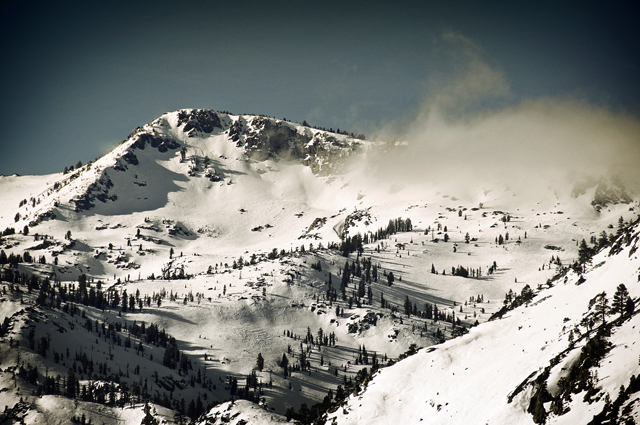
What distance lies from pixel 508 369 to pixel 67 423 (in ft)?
443

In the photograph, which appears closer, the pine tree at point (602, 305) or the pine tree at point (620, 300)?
the pine tree at point (620, 300)

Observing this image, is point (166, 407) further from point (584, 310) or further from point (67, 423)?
point (584, 310)

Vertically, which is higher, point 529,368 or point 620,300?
point 620,300

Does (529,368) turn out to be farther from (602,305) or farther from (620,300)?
(620,300)

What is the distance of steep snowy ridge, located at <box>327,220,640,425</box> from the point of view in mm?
66375

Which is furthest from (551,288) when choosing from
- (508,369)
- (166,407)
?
(166,407)

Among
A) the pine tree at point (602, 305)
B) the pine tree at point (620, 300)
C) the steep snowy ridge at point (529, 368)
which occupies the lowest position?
the steep snowy ridge at point (529, 368)

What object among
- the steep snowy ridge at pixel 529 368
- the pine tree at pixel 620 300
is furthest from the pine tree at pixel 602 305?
the pine tree at pixel 620 300

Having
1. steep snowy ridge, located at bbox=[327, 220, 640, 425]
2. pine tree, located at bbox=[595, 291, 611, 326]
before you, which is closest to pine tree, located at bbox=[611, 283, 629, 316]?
steep snowy ridge, located at bbox=[327, 220, 640, 425]

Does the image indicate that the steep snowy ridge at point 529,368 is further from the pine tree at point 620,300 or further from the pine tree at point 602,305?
the pine tree at point 620,300

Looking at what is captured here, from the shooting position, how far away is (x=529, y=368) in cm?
8556

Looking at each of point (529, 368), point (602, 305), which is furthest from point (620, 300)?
point (529, 368)

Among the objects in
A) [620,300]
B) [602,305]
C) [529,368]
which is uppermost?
[620,300]

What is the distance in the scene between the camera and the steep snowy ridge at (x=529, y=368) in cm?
6638
